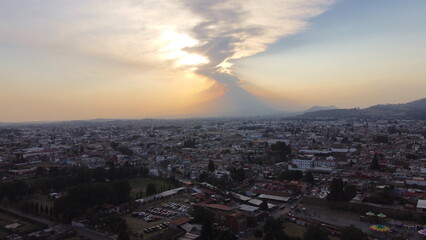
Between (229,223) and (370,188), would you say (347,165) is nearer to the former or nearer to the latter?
(370,188)

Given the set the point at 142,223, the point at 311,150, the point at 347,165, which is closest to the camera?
the point at 142,223

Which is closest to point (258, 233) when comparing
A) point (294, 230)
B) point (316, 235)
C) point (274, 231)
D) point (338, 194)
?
point (274, 231)

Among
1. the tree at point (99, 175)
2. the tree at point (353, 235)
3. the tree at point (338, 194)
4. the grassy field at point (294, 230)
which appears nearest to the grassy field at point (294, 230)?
the grassy field at point (294, 230)

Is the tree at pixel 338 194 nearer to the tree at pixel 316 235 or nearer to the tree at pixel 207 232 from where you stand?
Result: the tree at pixel 316 235

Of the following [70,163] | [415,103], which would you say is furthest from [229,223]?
[415,103]

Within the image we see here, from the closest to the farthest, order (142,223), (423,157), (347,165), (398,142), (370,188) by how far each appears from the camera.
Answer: (142,223) → (370,188) → (347,165) → (423,157) → (398,142)

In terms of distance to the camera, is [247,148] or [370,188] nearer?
[370,188]
